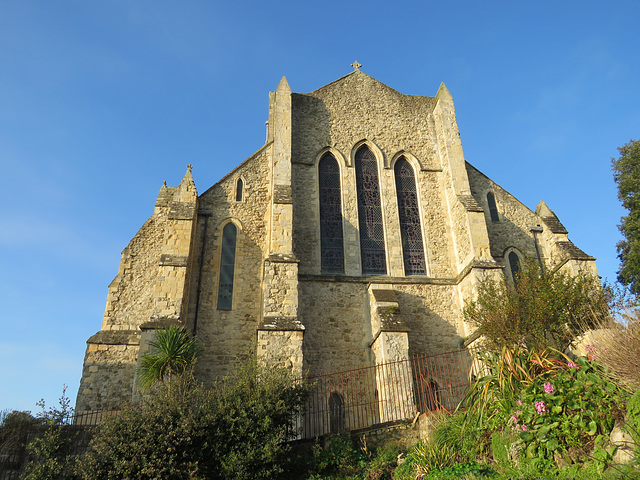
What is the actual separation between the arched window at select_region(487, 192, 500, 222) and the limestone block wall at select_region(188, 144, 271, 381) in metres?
8.04

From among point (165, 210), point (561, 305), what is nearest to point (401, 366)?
point (561, 305)

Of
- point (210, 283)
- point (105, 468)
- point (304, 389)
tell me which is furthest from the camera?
point (210, 283)

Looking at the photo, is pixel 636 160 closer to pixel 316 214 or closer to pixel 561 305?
pixel 561 305

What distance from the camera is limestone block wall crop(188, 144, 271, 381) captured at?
14.8m

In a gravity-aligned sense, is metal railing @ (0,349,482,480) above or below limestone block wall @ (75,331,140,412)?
below

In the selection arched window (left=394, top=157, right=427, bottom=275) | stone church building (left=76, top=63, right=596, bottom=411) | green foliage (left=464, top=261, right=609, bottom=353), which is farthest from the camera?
arched window (left=394, top=157, right=427, bottom=275)

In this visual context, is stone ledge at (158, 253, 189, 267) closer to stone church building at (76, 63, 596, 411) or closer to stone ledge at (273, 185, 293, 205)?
stone church building at (76, 63, 596, 411)

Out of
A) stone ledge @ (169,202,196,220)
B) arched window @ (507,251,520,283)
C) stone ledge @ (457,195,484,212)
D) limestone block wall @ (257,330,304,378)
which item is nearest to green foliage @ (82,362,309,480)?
limestone block wall @ (257,330,304,378)

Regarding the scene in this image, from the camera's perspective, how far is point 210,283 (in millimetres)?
15570

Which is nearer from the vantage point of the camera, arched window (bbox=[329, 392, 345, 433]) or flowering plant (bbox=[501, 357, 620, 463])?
flowering plant (bbox=[501, 357, 620, 463])

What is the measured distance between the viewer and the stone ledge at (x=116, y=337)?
1476 centimetres

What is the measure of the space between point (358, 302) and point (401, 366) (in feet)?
9.86

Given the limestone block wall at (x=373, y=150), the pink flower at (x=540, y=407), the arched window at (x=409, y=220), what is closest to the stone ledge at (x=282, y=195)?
the limestone block wall at (x=373, y=150)

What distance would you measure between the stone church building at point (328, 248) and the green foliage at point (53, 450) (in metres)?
2.48
